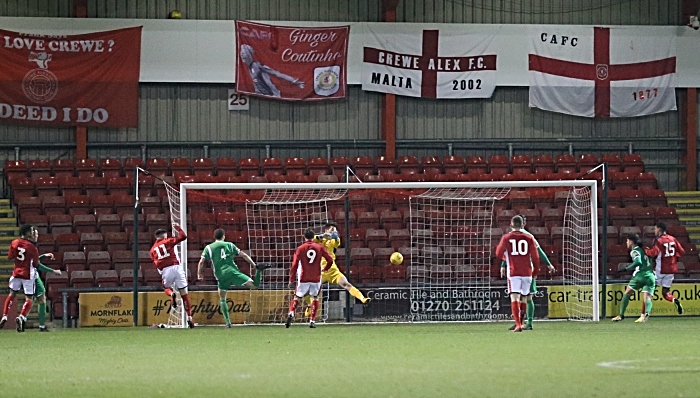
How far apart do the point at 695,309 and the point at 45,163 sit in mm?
15253

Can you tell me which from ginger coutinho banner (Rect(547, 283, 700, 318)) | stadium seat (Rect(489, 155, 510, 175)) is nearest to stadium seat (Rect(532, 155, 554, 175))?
stadium seat (Rect(489, 155, 510, 175))

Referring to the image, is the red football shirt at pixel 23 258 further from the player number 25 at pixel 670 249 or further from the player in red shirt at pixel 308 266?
the player number 25 at pixel 670 249

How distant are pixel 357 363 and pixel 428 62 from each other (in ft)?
59.8

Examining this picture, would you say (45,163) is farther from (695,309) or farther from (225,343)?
(695,309)

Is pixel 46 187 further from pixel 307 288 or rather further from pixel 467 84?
pixel 467 84

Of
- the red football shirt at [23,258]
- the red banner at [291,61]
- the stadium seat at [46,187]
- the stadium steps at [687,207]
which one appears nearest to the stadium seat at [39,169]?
the stadium seat at [46,187]

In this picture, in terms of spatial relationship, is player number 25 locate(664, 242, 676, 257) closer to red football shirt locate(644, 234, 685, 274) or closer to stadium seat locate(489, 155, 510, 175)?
red football shirt locate(644, 234, 685, 274)

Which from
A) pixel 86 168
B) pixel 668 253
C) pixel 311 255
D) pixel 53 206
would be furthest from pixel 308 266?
pixel 86 168

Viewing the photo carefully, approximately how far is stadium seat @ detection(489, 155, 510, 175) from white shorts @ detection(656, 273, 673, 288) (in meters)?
6.64

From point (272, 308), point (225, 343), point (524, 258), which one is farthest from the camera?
point (272, 308)

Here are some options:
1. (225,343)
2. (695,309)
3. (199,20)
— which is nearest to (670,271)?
(695,309)

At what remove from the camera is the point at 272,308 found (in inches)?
835

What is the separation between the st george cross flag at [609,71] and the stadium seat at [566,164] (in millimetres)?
1566

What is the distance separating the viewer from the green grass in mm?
8805
